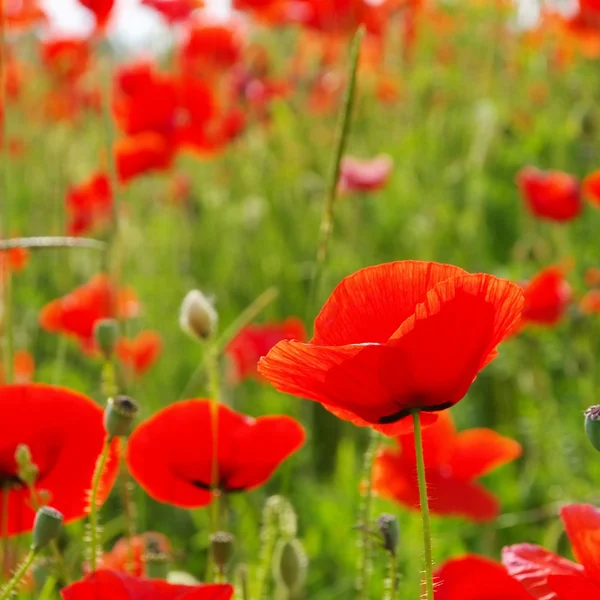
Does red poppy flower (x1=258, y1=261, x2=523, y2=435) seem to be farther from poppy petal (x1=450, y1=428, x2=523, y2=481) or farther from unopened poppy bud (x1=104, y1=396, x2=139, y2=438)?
poppy petal (x1=450, y1=428, x2=523, y2=481)

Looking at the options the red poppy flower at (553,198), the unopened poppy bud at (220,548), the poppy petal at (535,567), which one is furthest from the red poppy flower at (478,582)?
the red poppy flower at (553,198)

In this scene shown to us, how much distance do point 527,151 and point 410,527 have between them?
6.66 ft

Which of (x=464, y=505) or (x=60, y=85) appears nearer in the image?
(x=464, y=505)

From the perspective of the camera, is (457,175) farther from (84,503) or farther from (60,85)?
(84,503)

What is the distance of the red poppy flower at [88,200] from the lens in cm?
216

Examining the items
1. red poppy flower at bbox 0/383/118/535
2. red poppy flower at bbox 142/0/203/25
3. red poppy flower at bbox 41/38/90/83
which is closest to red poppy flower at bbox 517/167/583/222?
red poppy flower at bbox 0/383/118/535

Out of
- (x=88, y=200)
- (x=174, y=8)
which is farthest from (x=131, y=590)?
(x=174, y=8)

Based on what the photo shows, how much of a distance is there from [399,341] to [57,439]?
0.28 m

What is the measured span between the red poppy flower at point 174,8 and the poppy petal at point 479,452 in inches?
84.8

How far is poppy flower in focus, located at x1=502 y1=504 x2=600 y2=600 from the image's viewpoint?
51cm

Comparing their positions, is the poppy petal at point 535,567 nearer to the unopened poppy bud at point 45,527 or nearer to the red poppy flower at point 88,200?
the unopened poppy bud at point 45,527

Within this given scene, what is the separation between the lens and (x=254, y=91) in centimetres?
328

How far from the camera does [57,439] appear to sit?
68cm

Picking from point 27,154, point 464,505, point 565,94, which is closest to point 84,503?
point 464,505
